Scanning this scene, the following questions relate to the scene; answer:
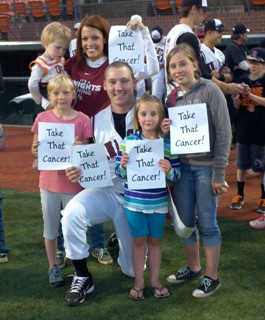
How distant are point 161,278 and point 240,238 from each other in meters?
1.17

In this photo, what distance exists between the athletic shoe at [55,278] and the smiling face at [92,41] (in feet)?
5.37

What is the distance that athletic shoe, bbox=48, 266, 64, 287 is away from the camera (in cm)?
388

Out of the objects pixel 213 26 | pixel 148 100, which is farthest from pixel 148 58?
pixel 213 26

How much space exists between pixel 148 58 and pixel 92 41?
1.49 feet

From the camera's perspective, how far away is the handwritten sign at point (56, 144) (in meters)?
3.65

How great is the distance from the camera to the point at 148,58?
3979mm

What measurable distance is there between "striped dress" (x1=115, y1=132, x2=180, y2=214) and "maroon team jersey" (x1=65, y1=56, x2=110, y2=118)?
55 centimetres

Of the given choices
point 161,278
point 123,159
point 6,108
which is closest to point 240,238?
point 161,278

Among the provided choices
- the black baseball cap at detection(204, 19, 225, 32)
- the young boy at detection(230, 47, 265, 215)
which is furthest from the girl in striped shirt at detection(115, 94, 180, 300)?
the black baseball cap at detection(204, 19, 225, 32)

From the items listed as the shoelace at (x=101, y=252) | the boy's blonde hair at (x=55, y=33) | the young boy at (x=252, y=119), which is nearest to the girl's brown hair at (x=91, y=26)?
the boy's blonde hair at (x=55, y=33)

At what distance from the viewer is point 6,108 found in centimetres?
1376

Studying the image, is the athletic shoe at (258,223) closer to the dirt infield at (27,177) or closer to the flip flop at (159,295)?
the dirt infield at (27,177)

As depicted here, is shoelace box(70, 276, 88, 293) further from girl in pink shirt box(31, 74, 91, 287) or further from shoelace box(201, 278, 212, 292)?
shoelace box(201, 278, 212, 292)

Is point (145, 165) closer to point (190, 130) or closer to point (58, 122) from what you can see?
point (190, 130)
